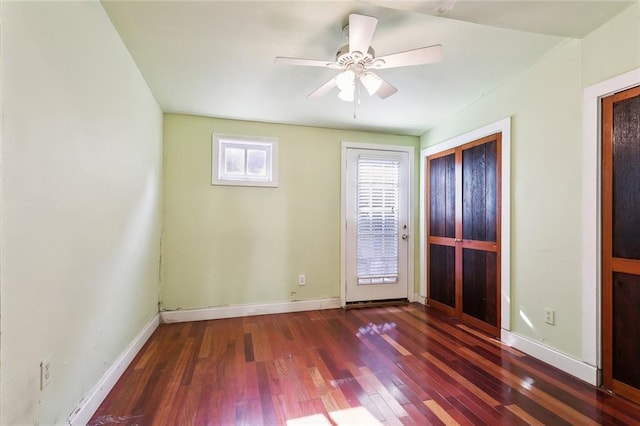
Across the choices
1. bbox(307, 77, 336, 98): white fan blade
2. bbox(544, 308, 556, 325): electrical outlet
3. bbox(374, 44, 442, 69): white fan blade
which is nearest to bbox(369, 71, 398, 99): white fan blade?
bbox(374, 44, 442, 69): white fan blade

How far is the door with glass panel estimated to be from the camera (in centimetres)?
365

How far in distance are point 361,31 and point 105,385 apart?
8.44 ft

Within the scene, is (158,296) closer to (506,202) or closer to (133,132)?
(133,132)

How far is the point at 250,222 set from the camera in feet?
10.9

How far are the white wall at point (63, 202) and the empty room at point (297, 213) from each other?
13 mm

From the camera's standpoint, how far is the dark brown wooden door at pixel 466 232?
2697mm

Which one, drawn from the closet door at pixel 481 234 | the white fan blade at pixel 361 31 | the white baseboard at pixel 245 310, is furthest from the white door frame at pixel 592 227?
the white baseboard at pixel 245 310

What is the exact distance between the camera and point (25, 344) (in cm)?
107

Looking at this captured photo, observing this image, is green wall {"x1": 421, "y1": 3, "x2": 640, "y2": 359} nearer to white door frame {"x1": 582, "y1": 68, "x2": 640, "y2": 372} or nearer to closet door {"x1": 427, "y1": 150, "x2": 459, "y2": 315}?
white door frame {"x1": 582, "y1": 68, "x2": 640, "y2": 372}

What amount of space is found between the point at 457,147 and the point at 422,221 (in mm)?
1068

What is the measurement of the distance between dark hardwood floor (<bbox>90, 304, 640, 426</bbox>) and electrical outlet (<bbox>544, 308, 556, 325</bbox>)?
32 cm

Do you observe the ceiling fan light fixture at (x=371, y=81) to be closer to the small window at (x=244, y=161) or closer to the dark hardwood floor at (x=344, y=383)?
the small window at (x=244, y=161)

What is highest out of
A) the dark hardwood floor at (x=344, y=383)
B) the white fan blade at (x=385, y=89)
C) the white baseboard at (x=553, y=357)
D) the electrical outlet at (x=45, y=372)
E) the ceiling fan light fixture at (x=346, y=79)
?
the white fan blade at (x=385, y=89)

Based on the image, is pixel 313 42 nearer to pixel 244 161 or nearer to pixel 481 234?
pixel 244 161
